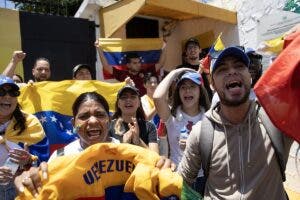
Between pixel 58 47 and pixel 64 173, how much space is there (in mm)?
6753

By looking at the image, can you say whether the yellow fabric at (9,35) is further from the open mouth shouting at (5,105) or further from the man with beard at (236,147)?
the man with beard at (236,147)

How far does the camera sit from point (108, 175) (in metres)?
2.32

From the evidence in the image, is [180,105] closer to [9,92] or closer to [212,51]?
[212,51]

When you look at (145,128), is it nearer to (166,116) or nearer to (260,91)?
(166,116)

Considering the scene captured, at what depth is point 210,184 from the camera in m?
2.51

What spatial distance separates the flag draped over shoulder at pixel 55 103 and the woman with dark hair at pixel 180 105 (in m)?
1.65

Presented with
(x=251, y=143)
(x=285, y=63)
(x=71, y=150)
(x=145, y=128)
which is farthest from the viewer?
(x=145, y=128)

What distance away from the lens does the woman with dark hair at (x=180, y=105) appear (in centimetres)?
356

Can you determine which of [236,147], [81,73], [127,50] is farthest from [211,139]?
[127,50]

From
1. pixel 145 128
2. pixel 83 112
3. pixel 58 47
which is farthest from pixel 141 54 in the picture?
pixel 83 112

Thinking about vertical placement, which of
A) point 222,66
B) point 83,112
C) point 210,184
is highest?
point 222,66

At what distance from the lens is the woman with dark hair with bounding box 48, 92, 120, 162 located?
8.82 feet

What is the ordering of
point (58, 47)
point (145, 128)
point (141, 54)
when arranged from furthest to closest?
point (58, 47) → point (141, 54) → point (145, 128)

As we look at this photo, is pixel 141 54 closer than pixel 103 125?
No
